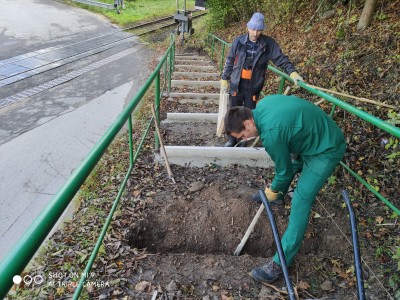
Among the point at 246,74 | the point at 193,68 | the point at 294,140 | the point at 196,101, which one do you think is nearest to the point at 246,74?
the point at 246,74

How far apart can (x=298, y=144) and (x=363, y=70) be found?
11.8ft

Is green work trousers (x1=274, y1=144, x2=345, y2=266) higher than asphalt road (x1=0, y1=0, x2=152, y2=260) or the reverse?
higher

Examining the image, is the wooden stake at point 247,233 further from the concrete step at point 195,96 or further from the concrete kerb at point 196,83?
the concrete kerb at point 196,83

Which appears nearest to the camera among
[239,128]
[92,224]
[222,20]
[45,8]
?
[239,128]

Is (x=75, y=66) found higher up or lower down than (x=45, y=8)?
lower down

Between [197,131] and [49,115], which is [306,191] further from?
[49,115]

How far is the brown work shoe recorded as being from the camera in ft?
8.96

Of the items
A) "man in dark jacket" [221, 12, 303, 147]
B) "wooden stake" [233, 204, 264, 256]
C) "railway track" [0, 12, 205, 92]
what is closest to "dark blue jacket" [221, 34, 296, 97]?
"man in dark jacket" [221, 12, 303, 147]

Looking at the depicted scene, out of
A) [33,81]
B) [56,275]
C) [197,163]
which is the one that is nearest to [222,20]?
[33,81]

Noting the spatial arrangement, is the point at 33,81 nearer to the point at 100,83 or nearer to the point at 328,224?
the point at 100,83

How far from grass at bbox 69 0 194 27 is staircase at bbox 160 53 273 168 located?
14.6 m

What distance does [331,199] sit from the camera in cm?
377

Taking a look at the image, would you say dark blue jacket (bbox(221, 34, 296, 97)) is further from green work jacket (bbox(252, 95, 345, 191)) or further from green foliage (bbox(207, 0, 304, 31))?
green foliage (bbox(207, 0, 304, 31))

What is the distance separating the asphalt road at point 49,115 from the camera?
4341 mm
